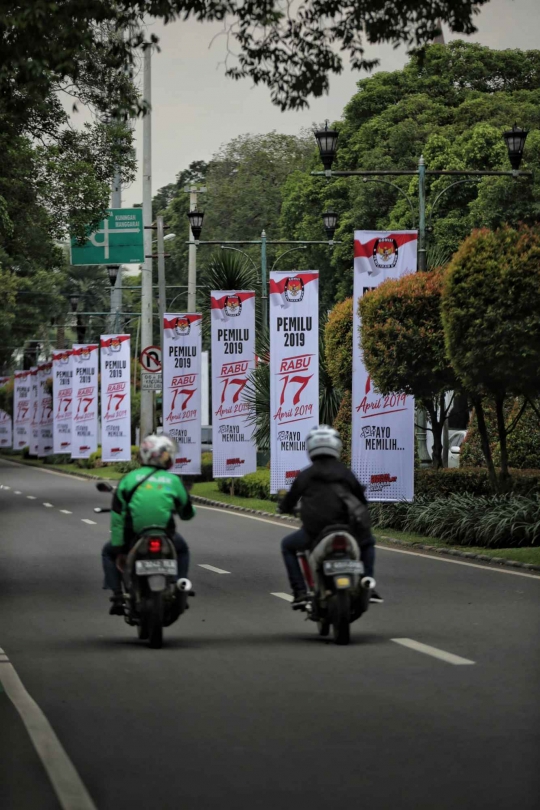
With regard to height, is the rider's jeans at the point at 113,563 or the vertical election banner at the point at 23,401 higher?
the vertical election banner at the point at 23,401

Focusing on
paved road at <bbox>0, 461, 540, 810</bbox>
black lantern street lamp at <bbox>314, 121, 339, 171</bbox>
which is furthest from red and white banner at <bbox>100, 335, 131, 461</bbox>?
paved road at <bbox>0, 461, 540, 810</bbox>

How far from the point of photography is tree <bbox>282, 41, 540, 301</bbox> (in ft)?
167

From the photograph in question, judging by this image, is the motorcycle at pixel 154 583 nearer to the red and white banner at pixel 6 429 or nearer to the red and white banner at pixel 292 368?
the red and white banner at pixel 292 368

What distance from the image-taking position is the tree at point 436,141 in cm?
5091

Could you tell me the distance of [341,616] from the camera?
37.3ft

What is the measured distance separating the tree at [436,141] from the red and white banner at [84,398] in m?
10.7

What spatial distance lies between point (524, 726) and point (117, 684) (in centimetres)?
296

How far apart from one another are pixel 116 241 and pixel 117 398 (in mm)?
10538

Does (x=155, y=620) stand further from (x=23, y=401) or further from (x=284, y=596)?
(x=23, y=401)

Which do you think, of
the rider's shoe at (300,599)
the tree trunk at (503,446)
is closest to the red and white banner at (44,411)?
the tree trunk at (503,446)

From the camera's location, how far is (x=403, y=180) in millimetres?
55594

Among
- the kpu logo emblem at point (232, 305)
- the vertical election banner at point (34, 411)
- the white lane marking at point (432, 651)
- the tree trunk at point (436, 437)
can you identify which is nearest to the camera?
the white lane marking at point (432, 651)

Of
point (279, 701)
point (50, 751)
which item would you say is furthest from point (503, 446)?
point (50, 751)

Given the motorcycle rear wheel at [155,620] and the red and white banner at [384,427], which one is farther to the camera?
the red and white banner at [384,427]
